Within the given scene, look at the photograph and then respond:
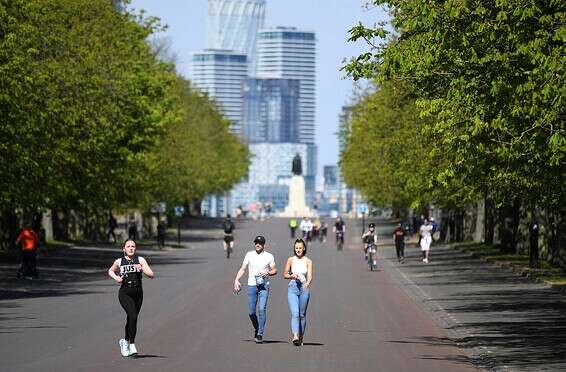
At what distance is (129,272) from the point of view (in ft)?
75.1

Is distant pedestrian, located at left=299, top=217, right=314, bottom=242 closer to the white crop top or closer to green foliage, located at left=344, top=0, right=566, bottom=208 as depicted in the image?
green foliage, located at left=344, top=0, right=566, bottom=208

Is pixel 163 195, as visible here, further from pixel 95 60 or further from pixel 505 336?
pixel 505 336

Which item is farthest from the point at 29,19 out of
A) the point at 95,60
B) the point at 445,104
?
the point at 445,104

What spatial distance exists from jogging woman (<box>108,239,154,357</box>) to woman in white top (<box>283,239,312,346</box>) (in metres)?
2.80

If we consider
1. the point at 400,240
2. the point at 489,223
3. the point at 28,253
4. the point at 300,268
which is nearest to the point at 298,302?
the point at 300,268

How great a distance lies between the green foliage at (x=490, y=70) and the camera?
2364cm

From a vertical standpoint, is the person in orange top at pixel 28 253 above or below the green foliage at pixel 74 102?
below

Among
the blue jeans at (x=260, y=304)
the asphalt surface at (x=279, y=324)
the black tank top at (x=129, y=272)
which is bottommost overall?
the asphalt surface at (x=279, y=324)

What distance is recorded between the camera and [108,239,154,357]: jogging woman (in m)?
22.6

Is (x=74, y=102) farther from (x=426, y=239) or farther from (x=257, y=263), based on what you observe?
(x=257, y=263)

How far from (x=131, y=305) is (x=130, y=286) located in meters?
0.27

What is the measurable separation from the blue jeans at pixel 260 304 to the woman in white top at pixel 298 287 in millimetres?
538

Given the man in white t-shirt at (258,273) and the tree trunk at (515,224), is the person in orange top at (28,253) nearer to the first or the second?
the tree trunk at (515,224)

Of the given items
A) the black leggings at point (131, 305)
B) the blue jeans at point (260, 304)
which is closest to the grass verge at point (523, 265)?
the blue jeans at point (260, 304)
